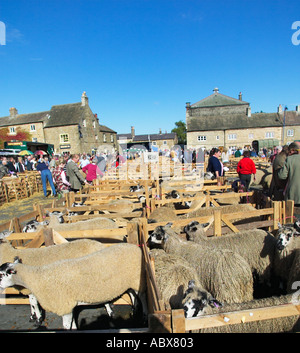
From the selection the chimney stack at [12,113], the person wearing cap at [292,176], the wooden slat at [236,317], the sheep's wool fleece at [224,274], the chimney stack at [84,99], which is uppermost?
the chimney stack at [84,99]

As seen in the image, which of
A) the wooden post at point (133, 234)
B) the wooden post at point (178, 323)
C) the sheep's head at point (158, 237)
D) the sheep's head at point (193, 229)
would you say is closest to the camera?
the wooden post at point (178, 323)

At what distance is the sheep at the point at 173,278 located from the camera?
294cm

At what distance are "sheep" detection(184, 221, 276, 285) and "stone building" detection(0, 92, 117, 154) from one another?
3687 cm

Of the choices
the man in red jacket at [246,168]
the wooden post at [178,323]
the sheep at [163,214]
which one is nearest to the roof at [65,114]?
the man in red jacket at [246,168]

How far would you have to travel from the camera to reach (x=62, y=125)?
Result: 38.8 m

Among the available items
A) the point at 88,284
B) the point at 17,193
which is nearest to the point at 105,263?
the point at 88,284

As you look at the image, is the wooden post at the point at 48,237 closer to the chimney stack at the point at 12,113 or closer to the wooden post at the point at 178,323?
the wooden post at the point at 178,323

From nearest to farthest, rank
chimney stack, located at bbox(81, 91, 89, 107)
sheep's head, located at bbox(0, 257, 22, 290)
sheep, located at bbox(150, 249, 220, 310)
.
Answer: sheep's head, located at bbox(0, 257, 22, 290)
sheep, located at bbox(150, 249, 220, 310)
chimney stack, located at bbox(81, 91, 89, 107)

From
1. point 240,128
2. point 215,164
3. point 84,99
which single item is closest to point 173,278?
point 215,164

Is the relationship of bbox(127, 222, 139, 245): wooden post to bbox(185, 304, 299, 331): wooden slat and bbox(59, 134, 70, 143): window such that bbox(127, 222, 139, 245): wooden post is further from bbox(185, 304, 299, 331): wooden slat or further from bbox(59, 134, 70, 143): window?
bbox(59, 134, 70, 143): window

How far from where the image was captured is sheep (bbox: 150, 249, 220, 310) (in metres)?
2.94

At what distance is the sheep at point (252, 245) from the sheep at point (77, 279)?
4.51 ft

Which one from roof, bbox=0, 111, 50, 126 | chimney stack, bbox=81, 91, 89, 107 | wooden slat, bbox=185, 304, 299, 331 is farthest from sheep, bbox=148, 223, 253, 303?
roof, bbox=0, 111, 50, 126
